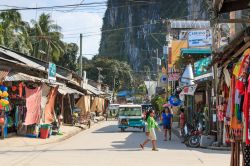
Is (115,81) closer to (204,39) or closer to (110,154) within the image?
(204,39)

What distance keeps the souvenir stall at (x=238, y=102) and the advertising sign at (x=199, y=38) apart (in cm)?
1974

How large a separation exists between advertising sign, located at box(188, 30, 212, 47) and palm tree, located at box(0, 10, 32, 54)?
18.0m

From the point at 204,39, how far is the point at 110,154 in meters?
15.2

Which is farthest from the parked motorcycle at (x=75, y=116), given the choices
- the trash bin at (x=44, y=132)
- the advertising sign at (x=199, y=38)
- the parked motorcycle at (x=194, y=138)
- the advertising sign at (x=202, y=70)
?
the parked motorcycle at (x=194, y=138)

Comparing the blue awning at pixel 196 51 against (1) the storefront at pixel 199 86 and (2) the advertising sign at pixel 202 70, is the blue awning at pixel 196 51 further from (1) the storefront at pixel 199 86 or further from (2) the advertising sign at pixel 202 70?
(2) the advertising sign at pixel 202 70

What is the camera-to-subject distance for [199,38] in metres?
29.9

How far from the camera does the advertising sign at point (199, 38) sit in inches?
1169

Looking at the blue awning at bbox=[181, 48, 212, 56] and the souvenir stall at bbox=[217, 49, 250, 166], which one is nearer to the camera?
the souvenir stall at bbox=[217, 49, 250, 166]

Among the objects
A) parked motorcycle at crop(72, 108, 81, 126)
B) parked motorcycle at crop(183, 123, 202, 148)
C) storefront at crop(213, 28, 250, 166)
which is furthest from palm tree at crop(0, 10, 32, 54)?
storefront at crop(213, 28, 250, 166)

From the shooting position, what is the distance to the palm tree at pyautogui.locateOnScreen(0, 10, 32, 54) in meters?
42.6

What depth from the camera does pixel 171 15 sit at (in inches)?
5012

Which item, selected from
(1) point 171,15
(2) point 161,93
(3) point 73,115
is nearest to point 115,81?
(1) point 171,15

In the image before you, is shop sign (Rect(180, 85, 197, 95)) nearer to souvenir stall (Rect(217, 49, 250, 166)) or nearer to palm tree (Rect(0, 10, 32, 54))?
souvenir stall (Rect(217, 49, 250, 166))

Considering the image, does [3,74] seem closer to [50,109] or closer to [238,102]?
[50,109]
